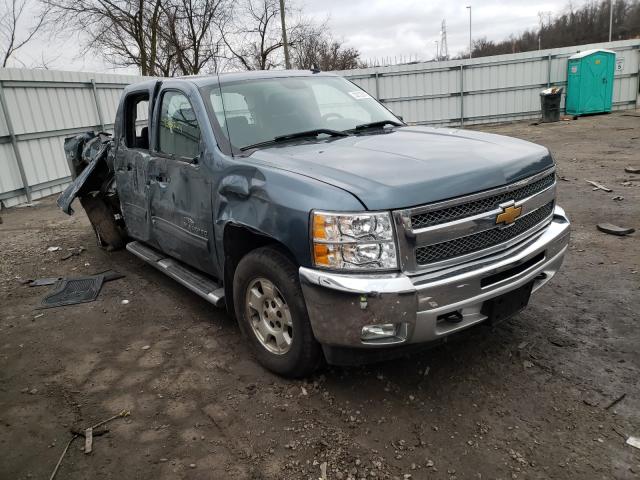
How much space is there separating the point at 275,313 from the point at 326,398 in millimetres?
596

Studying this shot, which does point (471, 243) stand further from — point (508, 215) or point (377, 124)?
point (377, 124)

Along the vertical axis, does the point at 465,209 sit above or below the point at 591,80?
above

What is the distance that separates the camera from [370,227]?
2467 mm

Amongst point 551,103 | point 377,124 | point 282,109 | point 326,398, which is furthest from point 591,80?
point 326,398

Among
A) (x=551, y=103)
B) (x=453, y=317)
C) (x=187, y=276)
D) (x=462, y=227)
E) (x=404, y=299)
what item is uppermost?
(x=462, y=227)

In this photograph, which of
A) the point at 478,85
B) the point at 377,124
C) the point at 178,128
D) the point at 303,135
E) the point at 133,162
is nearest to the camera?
the point at 303,135

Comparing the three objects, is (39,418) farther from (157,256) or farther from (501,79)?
(501,79)

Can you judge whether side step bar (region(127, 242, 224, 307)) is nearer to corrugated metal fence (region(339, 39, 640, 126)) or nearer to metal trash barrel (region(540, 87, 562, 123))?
corrugated metal fence (region(339, 39, 640, 126))

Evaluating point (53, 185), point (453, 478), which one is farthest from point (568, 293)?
point (53, 185)

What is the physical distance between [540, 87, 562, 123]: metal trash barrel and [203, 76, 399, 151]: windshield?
15.7 m

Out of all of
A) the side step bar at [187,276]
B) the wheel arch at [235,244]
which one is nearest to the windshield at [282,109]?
the wheel arch at [235,244]

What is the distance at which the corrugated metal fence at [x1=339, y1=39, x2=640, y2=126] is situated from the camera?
18859 millimetres

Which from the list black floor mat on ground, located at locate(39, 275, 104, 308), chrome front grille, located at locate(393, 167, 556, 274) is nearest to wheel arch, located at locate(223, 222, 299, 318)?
chrome front grille, located at locate(393, 167, 556, 274)

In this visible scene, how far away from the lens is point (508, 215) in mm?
2812
